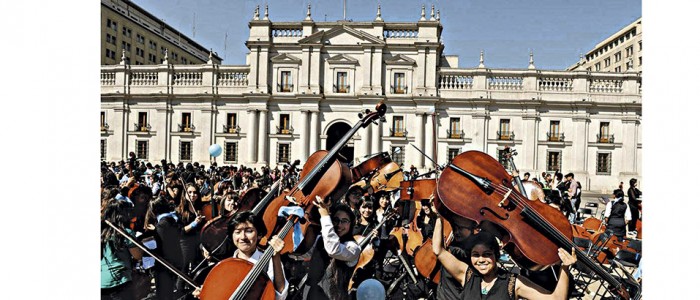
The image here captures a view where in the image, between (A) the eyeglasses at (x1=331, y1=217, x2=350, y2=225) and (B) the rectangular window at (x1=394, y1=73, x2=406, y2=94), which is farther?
(B) the rectangular window at (x1=394, y1=73, x2=406, y2=94)

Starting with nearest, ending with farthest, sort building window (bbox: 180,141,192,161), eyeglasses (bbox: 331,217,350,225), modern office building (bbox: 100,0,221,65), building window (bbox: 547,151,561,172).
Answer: eyeglasses (bbox: 331,217,350,225) → modern office building (bbox: 100,0,221,65) → building window (bbox: 547,151,561,172) → building window (bbox: 180,141,192,161)

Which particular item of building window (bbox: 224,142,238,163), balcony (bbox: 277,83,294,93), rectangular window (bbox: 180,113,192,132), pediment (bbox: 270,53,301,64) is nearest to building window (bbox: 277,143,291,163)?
building window (bbox: 224,142,238,163)

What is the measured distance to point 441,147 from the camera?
26.7 meters

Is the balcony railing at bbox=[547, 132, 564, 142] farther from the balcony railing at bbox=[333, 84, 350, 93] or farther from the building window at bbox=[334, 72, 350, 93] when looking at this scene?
the building window at bbox=[334, 72, 350, 93]

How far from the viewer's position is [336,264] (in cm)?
333

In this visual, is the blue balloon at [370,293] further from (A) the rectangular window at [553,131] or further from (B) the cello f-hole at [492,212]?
(A) the rectangular window at [553,131]

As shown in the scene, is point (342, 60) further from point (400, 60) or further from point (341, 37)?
point (400, 60)

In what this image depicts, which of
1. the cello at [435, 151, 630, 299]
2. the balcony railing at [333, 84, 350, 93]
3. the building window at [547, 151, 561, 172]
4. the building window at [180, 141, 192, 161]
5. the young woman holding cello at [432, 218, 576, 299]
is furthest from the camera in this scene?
the building window at [180, 141, 192, 161]

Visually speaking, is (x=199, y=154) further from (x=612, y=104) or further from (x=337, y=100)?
(x=612, y=104)

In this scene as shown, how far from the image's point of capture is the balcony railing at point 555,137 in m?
26.3

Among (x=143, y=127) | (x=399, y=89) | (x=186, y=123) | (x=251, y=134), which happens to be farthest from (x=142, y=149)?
(x=399, y=89)

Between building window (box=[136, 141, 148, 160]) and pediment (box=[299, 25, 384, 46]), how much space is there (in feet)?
40.9

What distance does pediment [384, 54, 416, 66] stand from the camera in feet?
88.3
